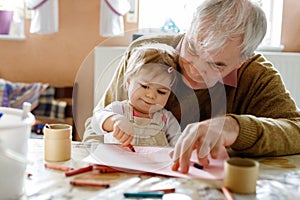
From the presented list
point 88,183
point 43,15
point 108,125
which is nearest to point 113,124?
point 108,125

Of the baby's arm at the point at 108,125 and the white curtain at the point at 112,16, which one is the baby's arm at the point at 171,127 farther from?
the white curtain at the point at 112,16

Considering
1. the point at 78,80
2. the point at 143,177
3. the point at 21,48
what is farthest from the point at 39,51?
the point at 143,177

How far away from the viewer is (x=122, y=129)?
2.96 feet

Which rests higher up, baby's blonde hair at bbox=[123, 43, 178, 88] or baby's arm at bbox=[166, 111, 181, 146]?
baby's blonde hair at bbox=[123, 43, 178, 88]

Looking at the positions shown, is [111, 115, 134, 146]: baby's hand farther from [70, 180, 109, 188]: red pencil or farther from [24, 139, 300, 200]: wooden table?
[70, 180, 109, 188]: red pencil

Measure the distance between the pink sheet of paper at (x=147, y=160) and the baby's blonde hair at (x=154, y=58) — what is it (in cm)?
16

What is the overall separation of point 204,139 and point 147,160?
0.43ft

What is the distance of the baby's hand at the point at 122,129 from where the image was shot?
900mm

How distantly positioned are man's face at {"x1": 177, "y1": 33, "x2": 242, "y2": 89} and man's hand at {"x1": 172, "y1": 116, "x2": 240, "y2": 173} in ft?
0.36

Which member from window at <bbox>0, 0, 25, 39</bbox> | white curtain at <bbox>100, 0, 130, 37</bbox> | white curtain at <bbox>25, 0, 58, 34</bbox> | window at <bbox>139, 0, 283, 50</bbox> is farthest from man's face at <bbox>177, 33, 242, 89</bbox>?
window at <bbox>0, 0, 25, 39</bbox>

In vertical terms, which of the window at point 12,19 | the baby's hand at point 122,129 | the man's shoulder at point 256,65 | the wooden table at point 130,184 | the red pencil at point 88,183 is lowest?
the wooden table at point 130,184

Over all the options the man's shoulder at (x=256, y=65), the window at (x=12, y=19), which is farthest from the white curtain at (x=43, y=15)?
the man's shoulder at (x=256, y=65)

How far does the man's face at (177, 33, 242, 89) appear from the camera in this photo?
92 cm

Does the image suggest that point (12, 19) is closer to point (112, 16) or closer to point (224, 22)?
point (112, 16)
